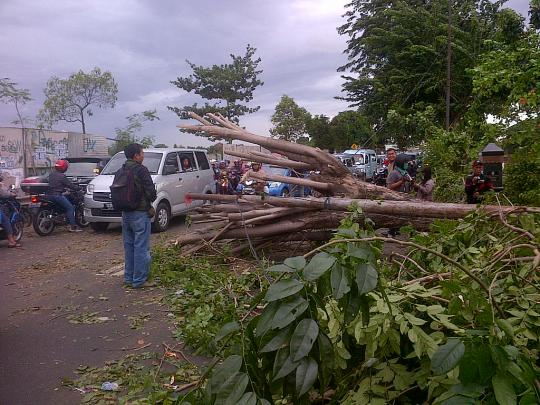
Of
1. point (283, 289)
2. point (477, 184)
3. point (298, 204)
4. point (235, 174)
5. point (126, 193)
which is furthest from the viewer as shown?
point (235, 174)

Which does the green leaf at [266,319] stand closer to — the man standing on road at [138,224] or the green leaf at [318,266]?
the green leaf at [318,266]

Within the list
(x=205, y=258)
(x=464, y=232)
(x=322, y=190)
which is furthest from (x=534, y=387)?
(x=205, y=258)

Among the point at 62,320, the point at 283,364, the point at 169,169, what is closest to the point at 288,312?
the point at 283,364

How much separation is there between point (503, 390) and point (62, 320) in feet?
16.1

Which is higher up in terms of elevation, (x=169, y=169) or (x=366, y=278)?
(x=169, y=169)

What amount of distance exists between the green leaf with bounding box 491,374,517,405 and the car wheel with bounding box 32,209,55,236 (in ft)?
35.4

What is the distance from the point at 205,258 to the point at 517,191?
535 centimetres

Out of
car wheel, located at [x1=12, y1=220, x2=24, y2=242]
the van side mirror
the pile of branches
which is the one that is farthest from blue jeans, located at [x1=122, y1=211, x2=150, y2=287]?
the van side mirror

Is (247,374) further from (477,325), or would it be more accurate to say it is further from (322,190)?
(322,190)

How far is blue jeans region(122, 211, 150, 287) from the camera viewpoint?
628cm

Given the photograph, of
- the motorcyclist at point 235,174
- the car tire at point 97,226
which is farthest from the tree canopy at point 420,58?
the car tire at point 97,226

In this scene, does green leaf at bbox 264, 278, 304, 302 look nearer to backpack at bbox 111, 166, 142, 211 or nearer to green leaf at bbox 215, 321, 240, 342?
green leaf at bbox 215, 321, 240, 342

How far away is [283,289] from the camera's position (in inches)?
59.8

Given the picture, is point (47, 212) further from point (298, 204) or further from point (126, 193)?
point (298, 204)
